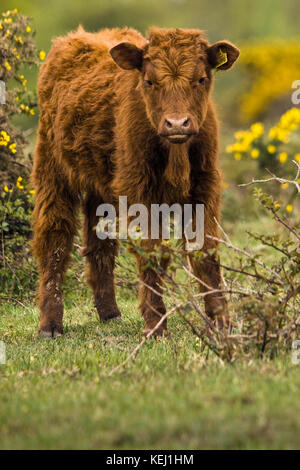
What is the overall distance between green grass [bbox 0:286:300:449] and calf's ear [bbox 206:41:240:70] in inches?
73.9

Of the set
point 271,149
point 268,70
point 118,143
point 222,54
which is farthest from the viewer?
point 268,70

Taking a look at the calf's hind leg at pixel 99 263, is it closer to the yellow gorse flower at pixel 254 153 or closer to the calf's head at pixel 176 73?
the calf's head at pixel 176 73

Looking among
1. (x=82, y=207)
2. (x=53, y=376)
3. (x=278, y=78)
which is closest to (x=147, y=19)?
(x=278, y=78)

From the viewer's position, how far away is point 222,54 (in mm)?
5387

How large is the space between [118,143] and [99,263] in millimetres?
1500

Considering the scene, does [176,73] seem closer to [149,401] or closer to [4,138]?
[149,401]

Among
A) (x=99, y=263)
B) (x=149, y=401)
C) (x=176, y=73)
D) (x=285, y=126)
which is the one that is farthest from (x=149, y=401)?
(x=285, y=126)

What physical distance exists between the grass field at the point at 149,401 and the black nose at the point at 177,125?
4.29 feet

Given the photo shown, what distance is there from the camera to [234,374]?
400 centimetres

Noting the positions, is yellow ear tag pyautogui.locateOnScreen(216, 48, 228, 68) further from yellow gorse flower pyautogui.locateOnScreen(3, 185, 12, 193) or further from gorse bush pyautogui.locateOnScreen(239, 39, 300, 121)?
gorse bush pyautogui.locateOnScreen(239, 39, 300, 121)

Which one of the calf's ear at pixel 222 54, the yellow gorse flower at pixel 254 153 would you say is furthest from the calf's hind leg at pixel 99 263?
the yellow gorse flower at pixel 254 153

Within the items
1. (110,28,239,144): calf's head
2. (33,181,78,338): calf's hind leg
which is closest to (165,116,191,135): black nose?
(110,28,239,144): calf's head
